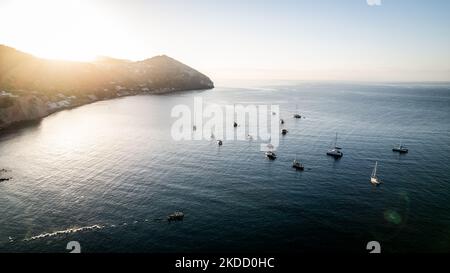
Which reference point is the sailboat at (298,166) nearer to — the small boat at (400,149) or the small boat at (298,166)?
the small boat at (298,166)

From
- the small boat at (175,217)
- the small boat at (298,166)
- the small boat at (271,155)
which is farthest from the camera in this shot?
the small boat at (271,155)

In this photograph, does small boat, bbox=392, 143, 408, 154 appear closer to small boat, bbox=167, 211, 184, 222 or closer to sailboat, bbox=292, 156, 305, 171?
sailboat, bbox=292, 156, 305, 171

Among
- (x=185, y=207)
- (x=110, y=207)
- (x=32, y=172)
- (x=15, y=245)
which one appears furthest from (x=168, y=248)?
(x=32, y=172)

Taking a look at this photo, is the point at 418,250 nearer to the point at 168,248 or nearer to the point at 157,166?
the point at 168,248

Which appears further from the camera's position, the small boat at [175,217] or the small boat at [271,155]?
the small boat at [271,155]

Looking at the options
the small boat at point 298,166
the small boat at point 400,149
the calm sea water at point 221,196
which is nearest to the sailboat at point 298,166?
the small boat at point 298,166

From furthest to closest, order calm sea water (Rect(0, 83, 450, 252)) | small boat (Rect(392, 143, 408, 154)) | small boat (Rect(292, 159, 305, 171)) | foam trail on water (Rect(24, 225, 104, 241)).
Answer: small boat (Rect(392, 143, 408, 154)), small boat (Rect(292, 159, 305, 171)), foam trail on water (Rect(24, 225, 104, 241)), calm sea water (Rect(0, 83, 450, 252))

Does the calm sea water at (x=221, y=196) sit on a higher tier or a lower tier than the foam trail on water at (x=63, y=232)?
higher

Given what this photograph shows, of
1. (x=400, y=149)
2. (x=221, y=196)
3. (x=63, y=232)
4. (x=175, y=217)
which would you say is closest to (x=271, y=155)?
(x=221, y=196)

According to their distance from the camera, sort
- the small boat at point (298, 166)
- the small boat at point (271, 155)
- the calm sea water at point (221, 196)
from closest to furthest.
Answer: the calm sea water at point (221, 196) → the small boat at point (298, 166) → the small boat at point (271, 155)

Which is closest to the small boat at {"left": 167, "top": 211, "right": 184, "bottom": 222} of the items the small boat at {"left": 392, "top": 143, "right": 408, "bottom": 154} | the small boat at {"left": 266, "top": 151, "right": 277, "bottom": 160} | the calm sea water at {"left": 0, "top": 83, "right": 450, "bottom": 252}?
the calm sea water at {"left": 0, "top": 83, "right": 450, "bottom": 252}
